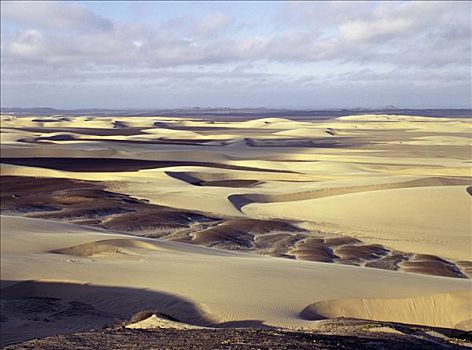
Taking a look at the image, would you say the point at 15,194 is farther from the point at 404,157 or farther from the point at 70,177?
the point at 404,157

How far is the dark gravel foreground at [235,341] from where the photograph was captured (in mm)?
7074

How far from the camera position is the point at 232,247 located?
17672 millimetres

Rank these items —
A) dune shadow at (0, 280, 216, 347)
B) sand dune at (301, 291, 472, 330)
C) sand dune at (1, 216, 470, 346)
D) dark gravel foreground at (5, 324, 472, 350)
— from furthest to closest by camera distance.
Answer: sand dune at (301, 291, 472, 330)
sand dune at (1, 216, 470, 346)
dune shadow at (0, 280, 216, 347)
dark gravel foreground at (5, 324, 472, 350)

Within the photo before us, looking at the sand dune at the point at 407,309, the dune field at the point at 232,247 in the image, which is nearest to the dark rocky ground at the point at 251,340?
the dune field at the point at 232,247

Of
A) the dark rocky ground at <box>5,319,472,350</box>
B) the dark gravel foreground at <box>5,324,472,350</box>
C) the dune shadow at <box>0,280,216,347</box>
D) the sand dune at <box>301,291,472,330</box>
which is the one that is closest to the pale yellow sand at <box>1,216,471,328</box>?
the sand dune at <box>301,291,472,330</box>

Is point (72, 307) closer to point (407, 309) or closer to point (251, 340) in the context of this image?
point (251, 340)

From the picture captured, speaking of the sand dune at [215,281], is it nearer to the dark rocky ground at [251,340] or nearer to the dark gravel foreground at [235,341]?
the dark rocky ground at [251,340]

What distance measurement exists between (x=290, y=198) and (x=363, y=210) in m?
3.77

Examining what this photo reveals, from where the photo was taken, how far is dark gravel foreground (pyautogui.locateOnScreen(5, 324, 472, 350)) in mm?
7074

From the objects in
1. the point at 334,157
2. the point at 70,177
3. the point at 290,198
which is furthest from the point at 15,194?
the point at 334,157

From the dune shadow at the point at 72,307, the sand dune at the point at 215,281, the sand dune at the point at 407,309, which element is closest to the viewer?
the dune shadow at the point at 72,307

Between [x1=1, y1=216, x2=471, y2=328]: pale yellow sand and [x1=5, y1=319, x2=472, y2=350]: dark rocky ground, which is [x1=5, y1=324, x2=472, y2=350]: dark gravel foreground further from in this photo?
[x1=1, y1=216, x2=471, y2=328]: pale yellow sand

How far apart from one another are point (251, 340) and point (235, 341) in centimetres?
24

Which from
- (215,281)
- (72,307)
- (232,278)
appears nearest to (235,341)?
(72,307)
